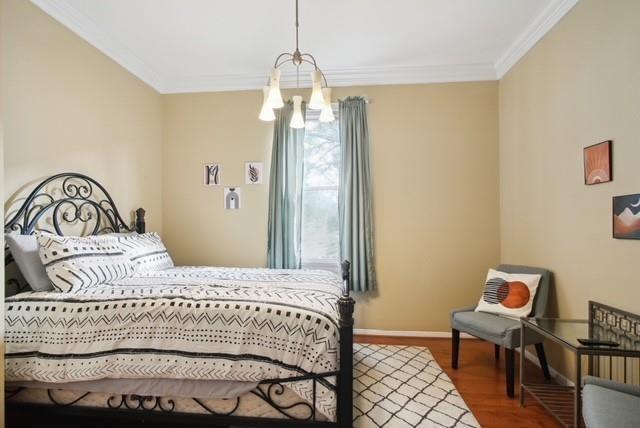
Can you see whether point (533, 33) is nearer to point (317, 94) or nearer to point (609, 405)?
point (317, 94)

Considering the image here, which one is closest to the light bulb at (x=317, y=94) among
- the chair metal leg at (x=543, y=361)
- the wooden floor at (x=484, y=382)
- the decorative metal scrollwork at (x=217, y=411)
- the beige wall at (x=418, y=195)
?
the beige wall at (x=418, y=195)

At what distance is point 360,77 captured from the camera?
3297 mm

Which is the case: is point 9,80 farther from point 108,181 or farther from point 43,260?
point 43,260

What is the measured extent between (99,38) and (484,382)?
423cm

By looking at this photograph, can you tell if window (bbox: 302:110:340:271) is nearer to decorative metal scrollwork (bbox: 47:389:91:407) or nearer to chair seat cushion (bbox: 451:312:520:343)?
chair seat cushion (bbox: 451:312:520:343)

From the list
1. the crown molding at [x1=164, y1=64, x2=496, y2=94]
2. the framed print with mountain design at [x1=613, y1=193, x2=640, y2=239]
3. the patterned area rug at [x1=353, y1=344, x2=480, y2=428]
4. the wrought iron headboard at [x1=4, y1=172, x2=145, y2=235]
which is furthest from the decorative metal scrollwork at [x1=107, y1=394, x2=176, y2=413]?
the crown molding at [x1=164, y1=64, x2=496, y2=94]

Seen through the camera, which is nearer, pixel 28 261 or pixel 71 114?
pixel 28 261

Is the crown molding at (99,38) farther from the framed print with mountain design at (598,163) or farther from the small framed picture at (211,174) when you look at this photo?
the framed print with mountain design at (598,163)

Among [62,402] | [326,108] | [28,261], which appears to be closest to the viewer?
[62,402]

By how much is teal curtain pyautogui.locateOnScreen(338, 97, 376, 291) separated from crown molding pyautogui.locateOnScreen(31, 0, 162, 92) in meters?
2.10

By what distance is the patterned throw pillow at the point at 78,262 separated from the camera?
1.84m

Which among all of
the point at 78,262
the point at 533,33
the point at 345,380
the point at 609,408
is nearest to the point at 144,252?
the point at 78,262

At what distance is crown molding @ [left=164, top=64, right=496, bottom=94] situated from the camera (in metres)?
3.21

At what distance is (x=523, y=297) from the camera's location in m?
2.41
